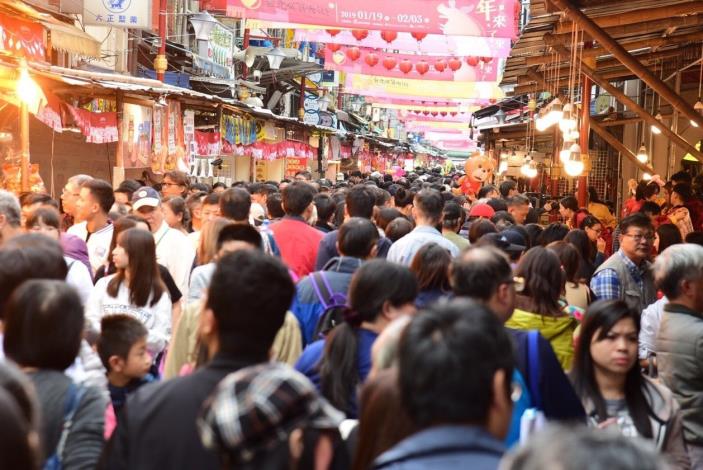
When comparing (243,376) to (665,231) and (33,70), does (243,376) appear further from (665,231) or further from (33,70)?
(33,70)

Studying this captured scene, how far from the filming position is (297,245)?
8.53 m

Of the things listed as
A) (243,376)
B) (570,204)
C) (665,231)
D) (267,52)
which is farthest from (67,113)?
(267,52)

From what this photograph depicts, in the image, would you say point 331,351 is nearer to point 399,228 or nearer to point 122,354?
point 122,354

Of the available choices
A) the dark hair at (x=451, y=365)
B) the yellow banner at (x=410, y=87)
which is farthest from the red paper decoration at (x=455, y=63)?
the dark hair at (x=451, y=365)

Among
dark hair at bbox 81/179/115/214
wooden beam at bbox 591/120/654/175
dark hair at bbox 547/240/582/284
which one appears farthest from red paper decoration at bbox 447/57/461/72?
dark hair at bbox 547/240/582/284

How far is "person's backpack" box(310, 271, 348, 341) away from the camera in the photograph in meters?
5.95

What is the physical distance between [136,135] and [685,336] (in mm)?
12751

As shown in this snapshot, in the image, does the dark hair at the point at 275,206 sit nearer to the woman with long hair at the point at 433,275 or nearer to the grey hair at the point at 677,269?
the woman with long hair at the point at 433,275

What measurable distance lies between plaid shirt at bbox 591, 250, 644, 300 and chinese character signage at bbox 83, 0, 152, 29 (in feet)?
36.2

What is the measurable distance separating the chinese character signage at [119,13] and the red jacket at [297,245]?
9282mm

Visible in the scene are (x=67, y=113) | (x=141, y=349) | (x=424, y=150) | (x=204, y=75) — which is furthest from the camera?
(x=424, y=150)

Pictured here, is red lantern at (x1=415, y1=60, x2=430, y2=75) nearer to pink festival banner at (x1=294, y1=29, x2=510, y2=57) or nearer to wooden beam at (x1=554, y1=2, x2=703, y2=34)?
pink festival banner at (x1=294, y1=29, x2=510, y2=57)

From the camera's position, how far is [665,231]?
31.4 ft

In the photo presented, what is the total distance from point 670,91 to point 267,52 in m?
19.3
